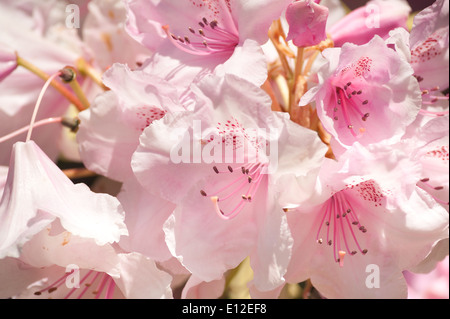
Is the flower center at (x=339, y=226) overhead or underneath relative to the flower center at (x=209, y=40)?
underneath

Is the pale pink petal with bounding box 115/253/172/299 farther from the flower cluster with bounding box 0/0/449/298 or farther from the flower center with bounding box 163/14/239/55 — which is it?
the flower center with bounding box 163/14/239/55

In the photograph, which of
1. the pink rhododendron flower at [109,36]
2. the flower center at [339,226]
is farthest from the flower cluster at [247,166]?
the pink rhododendron flower at [109,36]

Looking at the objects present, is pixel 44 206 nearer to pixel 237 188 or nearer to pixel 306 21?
pixel 237 188

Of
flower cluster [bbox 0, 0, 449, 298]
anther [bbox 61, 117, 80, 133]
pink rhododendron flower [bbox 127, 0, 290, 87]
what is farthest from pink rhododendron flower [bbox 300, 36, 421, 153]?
anther [bbox 61, 117, 80, 133]

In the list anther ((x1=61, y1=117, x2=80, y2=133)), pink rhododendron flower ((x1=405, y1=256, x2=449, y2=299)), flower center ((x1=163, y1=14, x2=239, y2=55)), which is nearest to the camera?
flower center ((x1=163, y1=14, x2=239, y2=55))

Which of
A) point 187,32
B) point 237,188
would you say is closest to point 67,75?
point 187,32

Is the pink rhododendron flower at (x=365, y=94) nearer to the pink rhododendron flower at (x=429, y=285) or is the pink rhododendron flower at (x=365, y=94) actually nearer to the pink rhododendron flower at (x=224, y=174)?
the pink rhododendron flower at (x=224, y=174)
